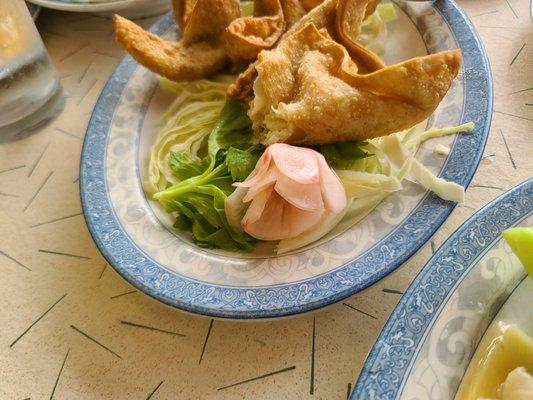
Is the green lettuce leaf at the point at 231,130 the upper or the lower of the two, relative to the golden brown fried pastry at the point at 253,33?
lower

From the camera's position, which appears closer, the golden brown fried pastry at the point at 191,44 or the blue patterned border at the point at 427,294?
the blue patterned border at the point at 427,294

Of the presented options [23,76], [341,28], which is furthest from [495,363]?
[23,76]

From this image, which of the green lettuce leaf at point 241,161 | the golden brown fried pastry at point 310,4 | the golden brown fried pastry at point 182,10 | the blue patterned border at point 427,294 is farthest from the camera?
the golden brown fried pastry at point 182,10

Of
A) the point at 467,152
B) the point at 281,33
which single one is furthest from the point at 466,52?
the point at 281,33

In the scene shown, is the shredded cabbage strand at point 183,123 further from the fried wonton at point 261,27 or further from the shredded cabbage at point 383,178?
the shredded cabbage at point 383,178

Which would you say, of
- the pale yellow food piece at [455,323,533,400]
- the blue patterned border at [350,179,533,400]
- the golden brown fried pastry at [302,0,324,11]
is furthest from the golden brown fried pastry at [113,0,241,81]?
the pale yellow food piece at [455,323,533,400]

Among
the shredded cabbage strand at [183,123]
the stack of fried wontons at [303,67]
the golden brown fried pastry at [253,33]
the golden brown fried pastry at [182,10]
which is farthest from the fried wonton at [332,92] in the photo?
the golden brown fried pastry at [182,10]

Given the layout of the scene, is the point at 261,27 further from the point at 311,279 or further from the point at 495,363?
the point at 495,363
